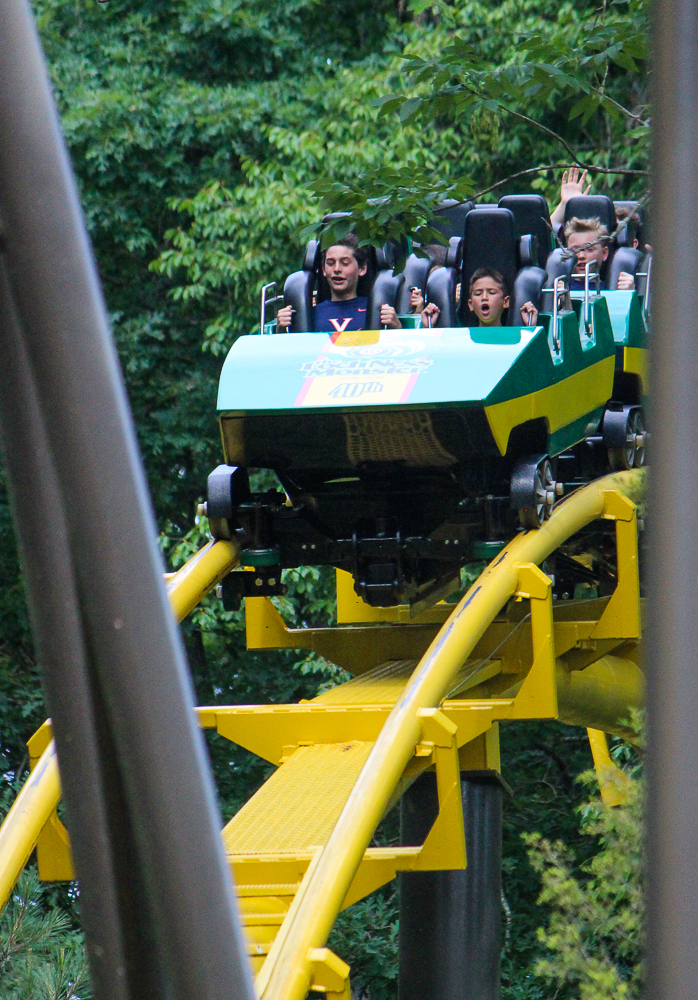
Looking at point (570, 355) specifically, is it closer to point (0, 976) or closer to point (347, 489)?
point (347, 489)

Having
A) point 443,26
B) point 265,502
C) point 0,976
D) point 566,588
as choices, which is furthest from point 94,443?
point 443,26

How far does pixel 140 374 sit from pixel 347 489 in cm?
726

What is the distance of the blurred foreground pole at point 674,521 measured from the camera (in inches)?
46.4

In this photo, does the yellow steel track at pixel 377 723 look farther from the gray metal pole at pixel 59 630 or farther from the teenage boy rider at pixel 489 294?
the gray metal pole at pixel 59 630

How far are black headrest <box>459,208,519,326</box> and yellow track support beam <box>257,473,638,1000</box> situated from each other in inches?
41.1

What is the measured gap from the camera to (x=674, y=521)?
122cm

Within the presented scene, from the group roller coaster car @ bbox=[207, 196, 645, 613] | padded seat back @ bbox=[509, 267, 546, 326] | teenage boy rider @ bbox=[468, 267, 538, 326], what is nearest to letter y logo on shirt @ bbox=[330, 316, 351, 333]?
roller coaster car @ bbox=[207, 196, 645, 613]

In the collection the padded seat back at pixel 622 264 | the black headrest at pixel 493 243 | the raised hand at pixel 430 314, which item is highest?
the black headrest at pixel 493 243

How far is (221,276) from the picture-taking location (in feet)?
35.4

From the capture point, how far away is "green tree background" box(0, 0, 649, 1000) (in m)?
10.5

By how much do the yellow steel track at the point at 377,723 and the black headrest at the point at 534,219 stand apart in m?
1.55

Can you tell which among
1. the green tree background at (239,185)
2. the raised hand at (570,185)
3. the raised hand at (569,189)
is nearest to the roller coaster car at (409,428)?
the raised hand at (569,189)

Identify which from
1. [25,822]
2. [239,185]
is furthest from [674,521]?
[239,185]

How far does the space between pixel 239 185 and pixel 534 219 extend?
16.8ft
